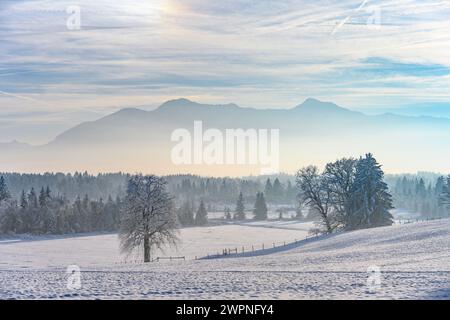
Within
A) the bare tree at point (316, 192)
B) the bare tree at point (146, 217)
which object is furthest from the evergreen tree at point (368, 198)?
the bare tree at point (146, 217)

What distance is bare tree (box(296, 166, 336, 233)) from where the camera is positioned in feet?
212

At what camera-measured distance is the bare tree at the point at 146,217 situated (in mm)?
52406

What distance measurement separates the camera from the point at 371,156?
210ft

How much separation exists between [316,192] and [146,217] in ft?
75.2

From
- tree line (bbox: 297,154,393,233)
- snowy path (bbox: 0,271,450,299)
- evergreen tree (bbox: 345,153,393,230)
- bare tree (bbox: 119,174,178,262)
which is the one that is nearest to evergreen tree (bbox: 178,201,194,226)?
tree line (bbox: 297,154,393,233)

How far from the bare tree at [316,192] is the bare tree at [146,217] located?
19.1 meters

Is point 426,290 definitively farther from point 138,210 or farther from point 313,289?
point 138,210

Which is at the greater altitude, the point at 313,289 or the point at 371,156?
the point at 371,156

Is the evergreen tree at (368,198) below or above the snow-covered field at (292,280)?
above

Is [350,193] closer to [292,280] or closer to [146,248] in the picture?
[146,248]

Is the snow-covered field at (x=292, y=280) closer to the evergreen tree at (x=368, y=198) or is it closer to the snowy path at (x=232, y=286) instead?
the snowy path at (x=232, y=286)
